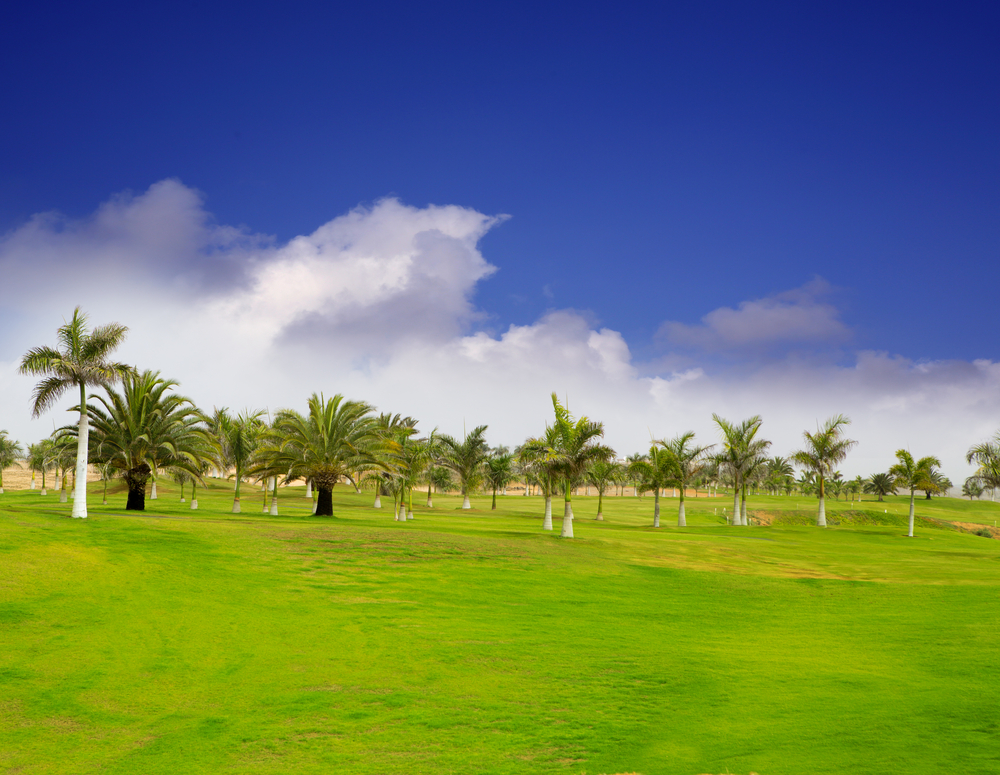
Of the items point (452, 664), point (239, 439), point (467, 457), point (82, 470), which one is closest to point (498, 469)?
point (467, 457)

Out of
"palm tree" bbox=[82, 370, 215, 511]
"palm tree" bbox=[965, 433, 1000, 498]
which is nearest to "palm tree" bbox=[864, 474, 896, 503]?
"palm tree" bbox=[965, 433, 1000, 498]

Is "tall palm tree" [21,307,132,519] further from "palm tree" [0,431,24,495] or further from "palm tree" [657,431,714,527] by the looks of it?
"palm tree" [0,431,24,495]

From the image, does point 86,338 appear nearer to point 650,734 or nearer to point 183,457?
point 183,457

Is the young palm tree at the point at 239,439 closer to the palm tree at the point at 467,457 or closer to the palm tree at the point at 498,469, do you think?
the palm tree at the point at 467,457

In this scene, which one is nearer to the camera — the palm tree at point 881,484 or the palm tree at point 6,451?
the palm tree at point 6,451

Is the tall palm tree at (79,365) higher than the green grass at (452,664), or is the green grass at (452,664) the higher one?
the tall palm tree at (79,365)

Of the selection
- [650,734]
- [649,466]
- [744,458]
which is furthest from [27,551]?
[744,458]

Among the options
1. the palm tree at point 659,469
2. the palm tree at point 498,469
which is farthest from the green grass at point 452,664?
the palm tree at point 498,469

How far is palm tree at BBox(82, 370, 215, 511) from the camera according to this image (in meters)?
39.3

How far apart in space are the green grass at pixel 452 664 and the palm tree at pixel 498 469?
5643 cm

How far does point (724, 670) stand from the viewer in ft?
46.8

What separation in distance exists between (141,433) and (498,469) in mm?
50768

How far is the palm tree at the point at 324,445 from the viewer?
44.2 m

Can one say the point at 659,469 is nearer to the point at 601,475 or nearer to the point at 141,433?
the point at 601,475
